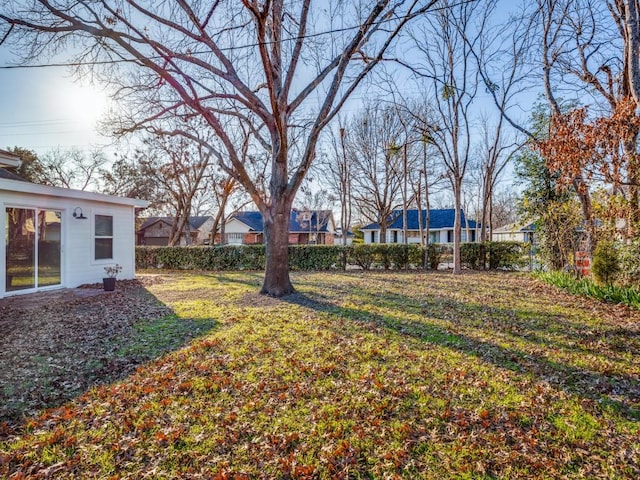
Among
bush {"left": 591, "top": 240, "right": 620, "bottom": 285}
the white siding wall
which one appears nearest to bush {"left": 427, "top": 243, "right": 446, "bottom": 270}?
bush {"left": 591, "top": 240, "right": 620, "bottom": 285}

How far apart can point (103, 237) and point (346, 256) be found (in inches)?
387

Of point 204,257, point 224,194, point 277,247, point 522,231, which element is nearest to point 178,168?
point 224,194

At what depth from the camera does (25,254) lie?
8742 mm

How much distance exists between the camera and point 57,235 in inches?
378

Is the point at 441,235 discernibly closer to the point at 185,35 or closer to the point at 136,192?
the point at 136,192

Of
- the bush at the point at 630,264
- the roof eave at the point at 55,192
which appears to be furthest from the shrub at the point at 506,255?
the roof eave at the point at 55,192

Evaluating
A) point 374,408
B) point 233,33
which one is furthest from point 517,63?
point 374,408

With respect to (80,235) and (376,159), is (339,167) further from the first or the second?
(80,235)

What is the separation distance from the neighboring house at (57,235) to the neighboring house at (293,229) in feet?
87.2

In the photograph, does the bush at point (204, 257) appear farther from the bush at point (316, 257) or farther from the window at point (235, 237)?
the window at point (235, 237)

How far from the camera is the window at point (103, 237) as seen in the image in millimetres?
10789

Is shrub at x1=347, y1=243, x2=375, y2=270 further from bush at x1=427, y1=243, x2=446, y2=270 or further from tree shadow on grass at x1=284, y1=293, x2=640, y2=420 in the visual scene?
tree shadow on grass at x1=284, y1=293, x2=640, y2=420

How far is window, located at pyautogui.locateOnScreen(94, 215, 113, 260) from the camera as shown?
1079 cm

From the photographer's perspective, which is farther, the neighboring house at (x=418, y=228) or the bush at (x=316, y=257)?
the neighboring house at (x=418, y=228)
